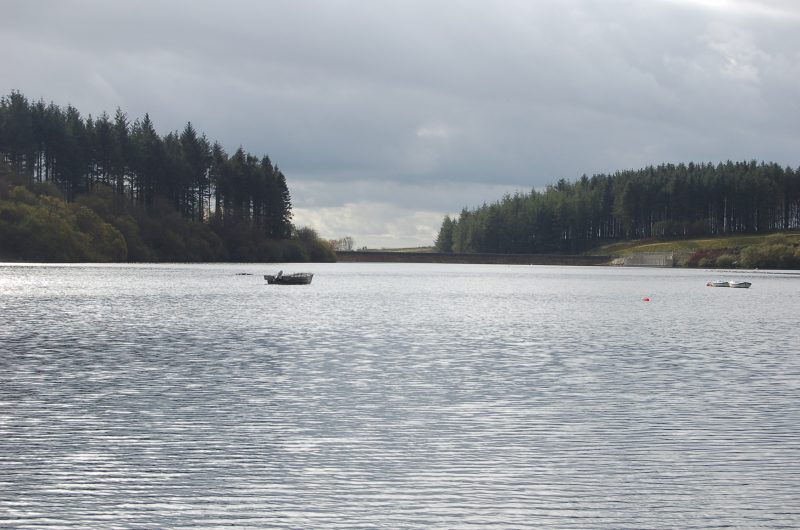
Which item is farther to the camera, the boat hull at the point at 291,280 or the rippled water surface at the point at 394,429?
the boat hull at the point at 291,280

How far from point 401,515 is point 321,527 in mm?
1398

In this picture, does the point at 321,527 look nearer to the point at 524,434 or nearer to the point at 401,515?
the point at 401,515

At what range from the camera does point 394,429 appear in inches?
928

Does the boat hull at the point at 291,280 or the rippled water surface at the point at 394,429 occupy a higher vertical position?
the boat hull at the point at 291,280

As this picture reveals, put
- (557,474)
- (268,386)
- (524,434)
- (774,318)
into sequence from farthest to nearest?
(774,318), (268,386), (524,434), (557,474)

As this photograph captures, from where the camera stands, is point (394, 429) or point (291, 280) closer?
point (394, 429)

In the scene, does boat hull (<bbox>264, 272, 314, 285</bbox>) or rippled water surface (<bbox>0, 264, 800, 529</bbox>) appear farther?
boat hull (<bbox>264, 272, 314, 285</bbox>)

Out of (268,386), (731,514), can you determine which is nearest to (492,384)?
(268,386)

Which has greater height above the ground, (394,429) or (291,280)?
(291,280)

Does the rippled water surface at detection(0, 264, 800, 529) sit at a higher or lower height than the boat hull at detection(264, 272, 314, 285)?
lower

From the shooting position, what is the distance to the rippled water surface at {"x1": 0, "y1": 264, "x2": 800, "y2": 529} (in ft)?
54.0

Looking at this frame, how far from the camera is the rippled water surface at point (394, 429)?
16.5 meters

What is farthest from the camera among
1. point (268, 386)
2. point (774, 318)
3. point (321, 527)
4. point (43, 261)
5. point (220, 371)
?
point (43, 261)

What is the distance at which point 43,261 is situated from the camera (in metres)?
183
